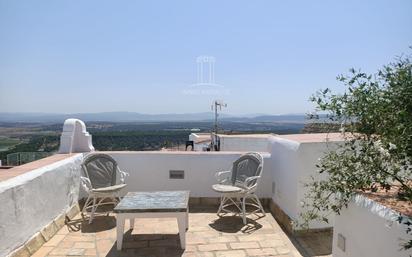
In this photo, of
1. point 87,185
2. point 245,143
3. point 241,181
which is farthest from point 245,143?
point 87,185

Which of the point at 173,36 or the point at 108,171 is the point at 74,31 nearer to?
the point at 173,36

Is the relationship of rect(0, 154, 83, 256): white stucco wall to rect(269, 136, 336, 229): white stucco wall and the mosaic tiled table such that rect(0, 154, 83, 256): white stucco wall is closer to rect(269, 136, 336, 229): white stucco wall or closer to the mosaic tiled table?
the mosaic tiled table

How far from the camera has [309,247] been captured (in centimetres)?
372

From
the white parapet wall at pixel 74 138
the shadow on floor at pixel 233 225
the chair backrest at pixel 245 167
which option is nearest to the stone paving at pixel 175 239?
the shadow on floor at pixel 233 225

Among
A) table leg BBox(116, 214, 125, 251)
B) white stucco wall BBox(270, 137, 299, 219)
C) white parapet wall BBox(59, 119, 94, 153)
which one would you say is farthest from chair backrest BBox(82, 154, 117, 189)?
white stucco wall BBox(270, 137, 299, 219)

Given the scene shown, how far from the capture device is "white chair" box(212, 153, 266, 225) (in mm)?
4531

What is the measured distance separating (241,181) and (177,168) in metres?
1.18

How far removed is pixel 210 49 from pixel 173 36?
115 inches

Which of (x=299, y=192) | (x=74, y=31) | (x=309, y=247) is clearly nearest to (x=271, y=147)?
(x=299, y=192)

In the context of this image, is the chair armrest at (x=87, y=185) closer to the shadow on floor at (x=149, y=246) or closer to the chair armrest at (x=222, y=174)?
the shadow on floor at (x=149, y=246)

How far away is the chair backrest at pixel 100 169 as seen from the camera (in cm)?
490

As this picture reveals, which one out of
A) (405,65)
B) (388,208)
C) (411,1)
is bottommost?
(388,208)

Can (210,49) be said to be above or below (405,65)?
above

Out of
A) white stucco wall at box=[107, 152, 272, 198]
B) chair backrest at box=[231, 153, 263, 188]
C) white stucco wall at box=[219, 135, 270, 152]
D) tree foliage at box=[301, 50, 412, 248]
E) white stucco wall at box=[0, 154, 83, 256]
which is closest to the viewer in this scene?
tree foliage at box=[301, 50, 412, 248]
